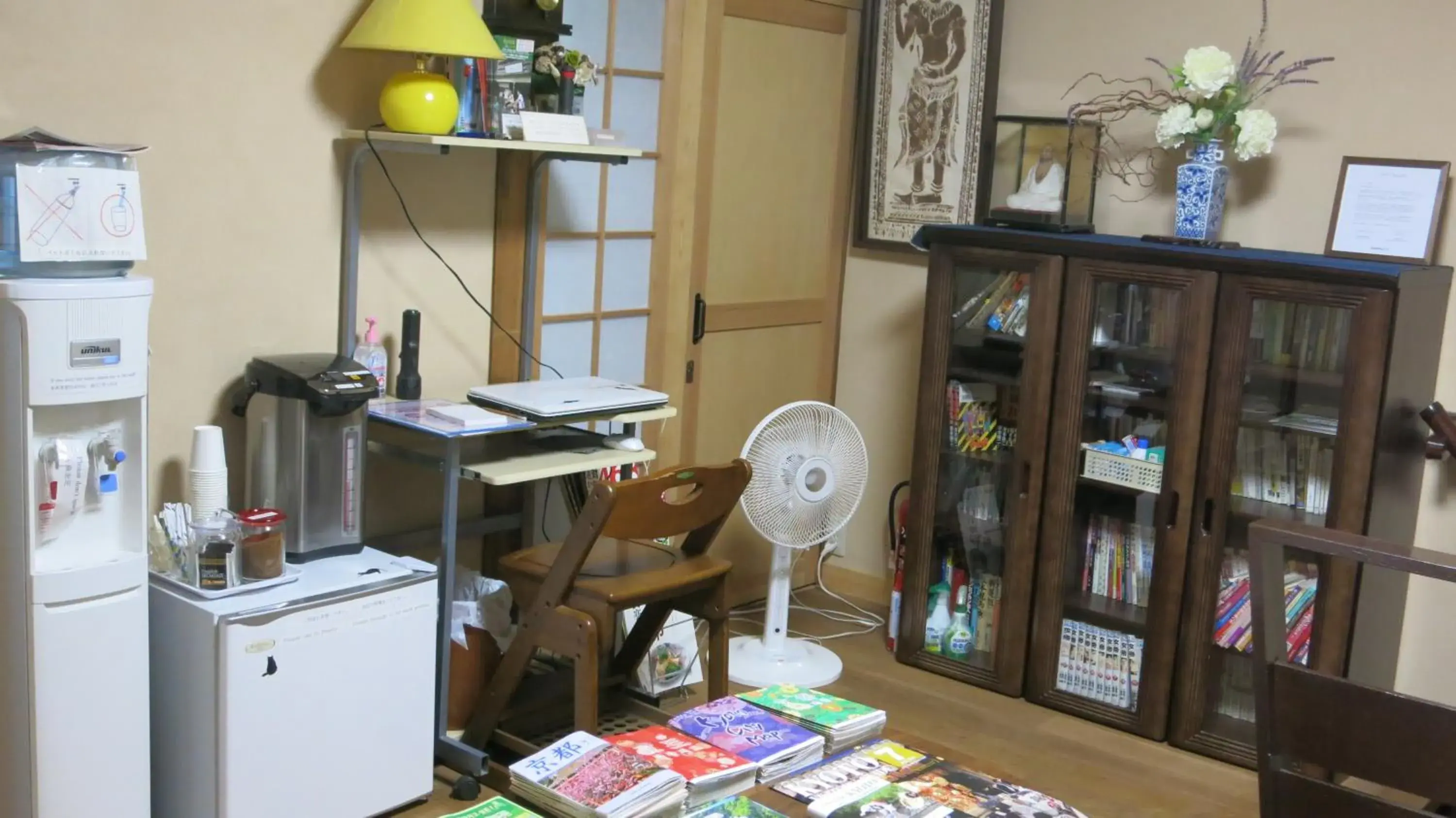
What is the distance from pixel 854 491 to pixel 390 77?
1750mm

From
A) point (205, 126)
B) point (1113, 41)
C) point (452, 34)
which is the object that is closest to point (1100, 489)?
point (1113, 41)

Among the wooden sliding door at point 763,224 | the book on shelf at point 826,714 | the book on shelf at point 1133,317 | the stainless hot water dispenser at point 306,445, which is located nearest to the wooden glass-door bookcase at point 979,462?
the book on shelf at point 1133,317

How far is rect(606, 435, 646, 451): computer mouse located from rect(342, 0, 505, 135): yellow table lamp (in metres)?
0.86

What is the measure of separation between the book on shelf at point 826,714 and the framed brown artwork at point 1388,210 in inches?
80.2

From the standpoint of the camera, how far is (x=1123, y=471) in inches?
148

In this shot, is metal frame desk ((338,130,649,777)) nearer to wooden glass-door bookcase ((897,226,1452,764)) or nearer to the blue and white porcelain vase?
wooden glass-door bookcase ((897,226,1452,764))

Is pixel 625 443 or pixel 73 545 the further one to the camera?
pixel 625 443

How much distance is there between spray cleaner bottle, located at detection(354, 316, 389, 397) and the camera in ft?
10.4

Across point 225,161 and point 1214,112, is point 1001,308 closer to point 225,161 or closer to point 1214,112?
point 1214,112

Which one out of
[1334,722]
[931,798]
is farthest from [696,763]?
[1334,722]

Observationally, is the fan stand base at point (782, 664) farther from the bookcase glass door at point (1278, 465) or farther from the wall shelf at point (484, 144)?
the wall shelf at point (484, 144)

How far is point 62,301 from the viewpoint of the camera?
2291 millimetres

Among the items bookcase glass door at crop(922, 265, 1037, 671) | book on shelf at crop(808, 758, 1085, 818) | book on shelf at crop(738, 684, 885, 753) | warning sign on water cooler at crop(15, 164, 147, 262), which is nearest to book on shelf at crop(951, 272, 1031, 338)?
bookcase glass door at crop(922, 265, 1037, 671)

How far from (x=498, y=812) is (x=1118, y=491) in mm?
2405
